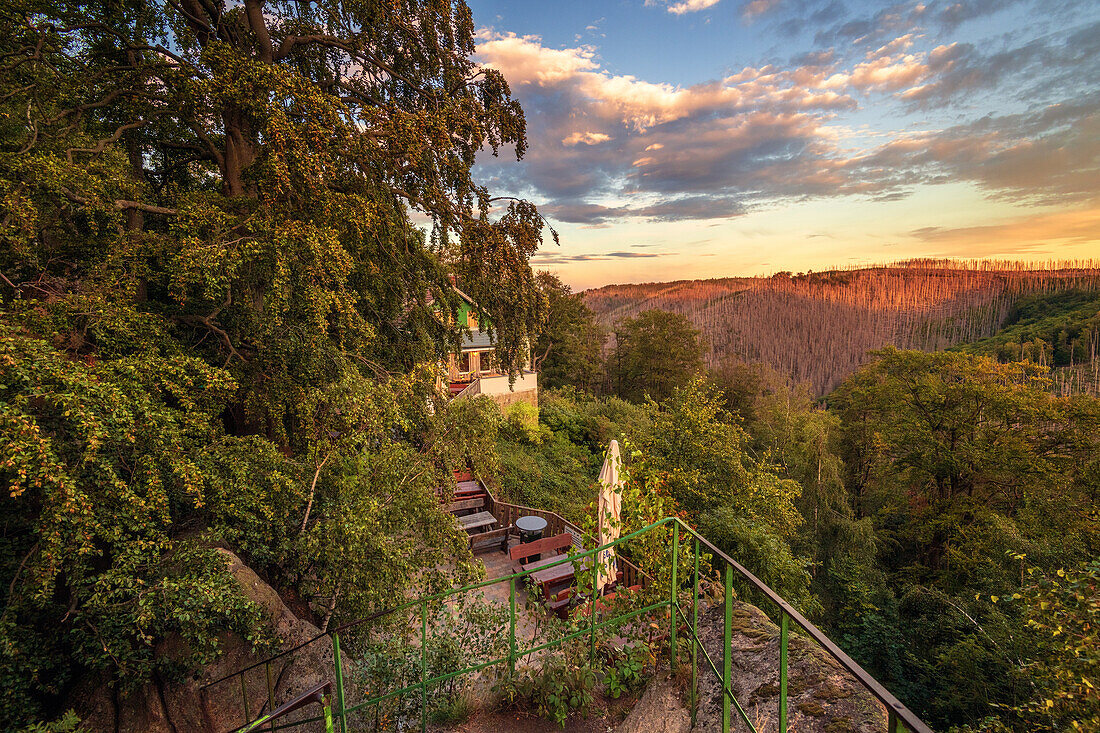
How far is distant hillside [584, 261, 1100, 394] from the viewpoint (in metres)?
41.7

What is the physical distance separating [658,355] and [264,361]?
34410mm

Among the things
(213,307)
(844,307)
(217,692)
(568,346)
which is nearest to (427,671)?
(217,692)

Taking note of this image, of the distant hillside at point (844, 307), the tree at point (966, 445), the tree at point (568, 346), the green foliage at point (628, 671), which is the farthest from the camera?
the distant hillside at point (844, 307)

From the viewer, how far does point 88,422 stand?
3.77m

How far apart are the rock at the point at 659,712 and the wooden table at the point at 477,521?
7.18 m

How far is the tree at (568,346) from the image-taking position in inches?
1458

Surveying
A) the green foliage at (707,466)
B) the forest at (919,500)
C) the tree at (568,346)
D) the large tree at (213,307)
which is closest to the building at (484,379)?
the forest at (919,500)

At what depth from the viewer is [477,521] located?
11.0 meters

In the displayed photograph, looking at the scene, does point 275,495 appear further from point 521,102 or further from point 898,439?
point 898,439

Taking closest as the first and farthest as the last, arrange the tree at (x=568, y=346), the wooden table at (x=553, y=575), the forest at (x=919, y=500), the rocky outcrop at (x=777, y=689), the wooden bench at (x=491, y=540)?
1. the rocky outcrop at (x=777, y=689)
2. the wooden table at (x=553, y=575)
3. the forest at (x=919, y=500)
4. the wooden bench at (x=491, y=540)
5. the tree at (x=568, y=346)

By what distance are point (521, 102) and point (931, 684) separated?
18.7 metres

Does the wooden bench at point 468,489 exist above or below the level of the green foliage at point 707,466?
below

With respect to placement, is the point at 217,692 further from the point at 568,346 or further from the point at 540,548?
the point at 568,346

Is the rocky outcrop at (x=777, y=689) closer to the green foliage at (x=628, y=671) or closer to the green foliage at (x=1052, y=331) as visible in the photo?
the green foliage at (x=628, y=671)
